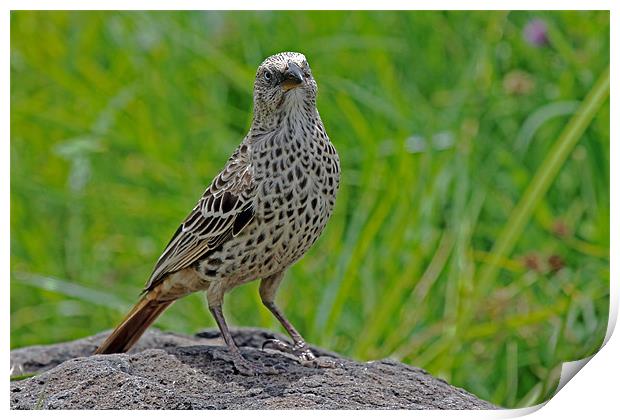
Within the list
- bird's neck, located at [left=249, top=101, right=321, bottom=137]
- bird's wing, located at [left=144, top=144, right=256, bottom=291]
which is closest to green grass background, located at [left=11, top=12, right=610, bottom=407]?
bird's wing, located at [left=144, top=144, right=256, bottom=291]

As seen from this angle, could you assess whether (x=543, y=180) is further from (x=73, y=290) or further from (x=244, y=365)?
(x=73, y=290)

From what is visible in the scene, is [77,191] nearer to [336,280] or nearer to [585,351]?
[336,280]

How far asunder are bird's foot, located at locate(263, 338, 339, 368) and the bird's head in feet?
3.47

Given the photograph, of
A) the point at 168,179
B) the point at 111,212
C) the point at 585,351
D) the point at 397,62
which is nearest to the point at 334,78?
the point at 397,62

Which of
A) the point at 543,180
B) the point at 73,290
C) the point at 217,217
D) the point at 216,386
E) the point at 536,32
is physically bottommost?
the point at 73,290

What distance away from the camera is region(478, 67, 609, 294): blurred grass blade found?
21.0 ft

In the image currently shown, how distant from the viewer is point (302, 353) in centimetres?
499

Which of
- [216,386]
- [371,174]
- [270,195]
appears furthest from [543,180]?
[216,386]

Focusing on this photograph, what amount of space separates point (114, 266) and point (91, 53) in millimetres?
1552

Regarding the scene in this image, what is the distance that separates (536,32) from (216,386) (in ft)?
11.9

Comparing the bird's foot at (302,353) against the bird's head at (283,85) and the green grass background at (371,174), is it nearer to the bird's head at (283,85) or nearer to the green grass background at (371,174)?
the bird's head at (283,85)

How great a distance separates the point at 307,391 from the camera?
4445mm

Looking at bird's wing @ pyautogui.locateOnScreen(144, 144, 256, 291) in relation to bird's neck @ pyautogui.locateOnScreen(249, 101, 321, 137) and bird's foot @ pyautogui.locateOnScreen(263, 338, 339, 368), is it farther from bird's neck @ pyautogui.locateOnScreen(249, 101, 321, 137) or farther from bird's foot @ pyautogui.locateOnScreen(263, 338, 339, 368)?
bird's foot @ pyautogui.locateOnScreen(263, 338, 339, 368)

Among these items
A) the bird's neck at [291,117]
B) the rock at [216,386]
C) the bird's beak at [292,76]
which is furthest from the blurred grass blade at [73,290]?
the bird's beak at [292,76]
